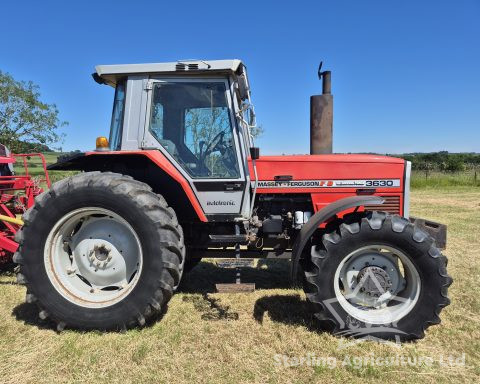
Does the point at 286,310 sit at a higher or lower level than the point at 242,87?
lower

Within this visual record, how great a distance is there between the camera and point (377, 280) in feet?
10.7

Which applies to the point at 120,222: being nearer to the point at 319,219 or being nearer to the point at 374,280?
the point at 319,219

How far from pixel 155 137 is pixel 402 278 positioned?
2.64 m

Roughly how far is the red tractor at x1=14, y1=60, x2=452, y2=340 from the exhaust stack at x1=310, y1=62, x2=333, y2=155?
1.17 feet

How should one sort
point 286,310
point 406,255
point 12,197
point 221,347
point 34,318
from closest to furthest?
point 221,347
point 406,255
point 34,318
point 286,310
point 12,197

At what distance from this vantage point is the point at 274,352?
2953 mm

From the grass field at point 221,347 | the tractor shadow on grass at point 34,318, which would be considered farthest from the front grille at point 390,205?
the tractor shadow on grass at point 34,318

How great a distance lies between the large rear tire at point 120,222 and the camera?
3.18 meters

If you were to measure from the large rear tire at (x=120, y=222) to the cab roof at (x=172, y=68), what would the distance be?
1.02 meters

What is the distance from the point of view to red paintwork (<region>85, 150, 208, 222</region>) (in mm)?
3430

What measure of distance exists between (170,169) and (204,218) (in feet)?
1.90

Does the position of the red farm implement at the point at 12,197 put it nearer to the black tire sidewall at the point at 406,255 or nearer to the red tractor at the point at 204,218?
the red tractor at the point at 204,218

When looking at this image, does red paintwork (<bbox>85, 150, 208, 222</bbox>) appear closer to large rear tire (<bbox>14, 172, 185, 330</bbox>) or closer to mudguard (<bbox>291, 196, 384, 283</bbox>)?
large rear tire (<bbox>14, 172, 185, 330</bbox>)

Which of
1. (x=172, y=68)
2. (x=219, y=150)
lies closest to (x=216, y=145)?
(x=219, y=150)
